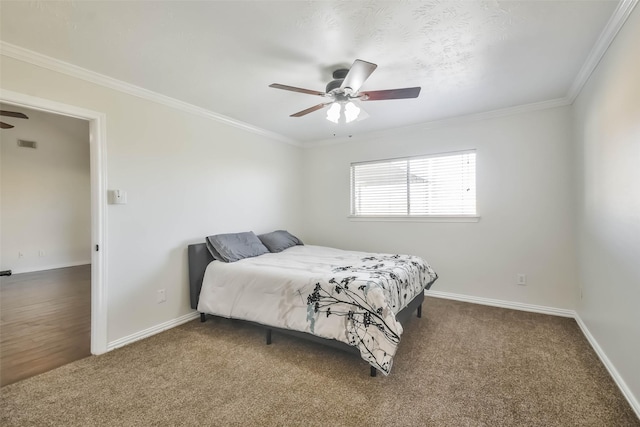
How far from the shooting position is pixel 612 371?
1.99 metres

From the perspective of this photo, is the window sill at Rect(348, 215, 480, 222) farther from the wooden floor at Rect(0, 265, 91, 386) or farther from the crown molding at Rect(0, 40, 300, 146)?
the wooden floor at Rect(0, 265, 91, 386)

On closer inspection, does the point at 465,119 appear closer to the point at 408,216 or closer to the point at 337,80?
the point at 408,216

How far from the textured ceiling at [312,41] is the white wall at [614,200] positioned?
11.6 inches

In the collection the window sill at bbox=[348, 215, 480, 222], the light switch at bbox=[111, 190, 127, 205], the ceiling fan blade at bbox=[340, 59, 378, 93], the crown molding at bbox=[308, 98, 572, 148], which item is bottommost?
the window sill at bbox=[348, 215, 480, 222]

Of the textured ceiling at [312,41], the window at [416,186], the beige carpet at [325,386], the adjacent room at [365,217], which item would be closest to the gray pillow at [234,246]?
the adjacent room at [365,217]

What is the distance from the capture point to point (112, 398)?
1845 mm

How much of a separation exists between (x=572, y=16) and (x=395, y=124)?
225 cm

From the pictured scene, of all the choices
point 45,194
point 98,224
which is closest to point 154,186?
point 98,224

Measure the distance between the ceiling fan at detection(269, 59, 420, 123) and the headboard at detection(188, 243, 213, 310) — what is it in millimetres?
1990

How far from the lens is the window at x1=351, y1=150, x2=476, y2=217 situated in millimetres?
3715

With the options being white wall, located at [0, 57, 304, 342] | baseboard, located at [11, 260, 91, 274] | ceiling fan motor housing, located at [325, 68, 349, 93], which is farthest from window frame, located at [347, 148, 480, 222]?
baseboard, located at [11, 260, 91, 274]

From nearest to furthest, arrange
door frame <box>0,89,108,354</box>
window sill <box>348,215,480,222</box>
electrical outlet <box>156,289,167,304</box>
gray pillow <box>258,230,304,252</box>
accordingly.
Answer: door frame <box>0,89,108,354</box>, electrical outlet <box>156,289,167,304</box>, window sill <box>348,215,480,222</box>, gray pillow <box>258,230,304,252</box>

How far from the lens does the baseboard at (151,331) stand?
254 centimetres

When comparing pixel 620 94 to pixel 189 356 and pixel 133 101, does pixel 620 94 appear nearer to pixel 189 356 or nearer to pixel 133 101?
pixel 189 356
